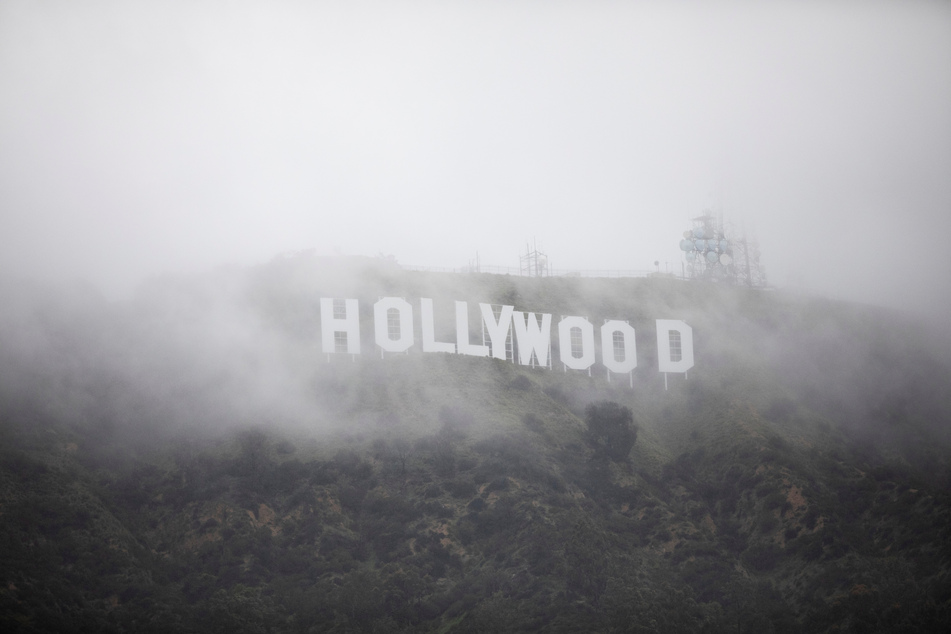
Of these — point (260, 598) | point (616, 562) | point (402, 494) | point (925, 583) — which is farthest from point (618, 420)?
point (260, 598)

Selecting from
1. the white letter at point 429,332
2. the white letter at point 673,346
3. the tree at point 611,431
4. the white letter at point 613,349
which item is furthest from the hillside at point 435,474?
the white letter at point 613,349

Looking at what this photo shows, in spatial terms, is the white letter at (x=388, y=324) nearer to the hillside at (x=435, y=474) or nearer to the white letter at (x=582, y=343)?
the hillside at (x=435, y=474)

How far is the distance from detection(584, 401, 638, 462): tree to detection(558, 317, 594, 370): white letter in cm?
938

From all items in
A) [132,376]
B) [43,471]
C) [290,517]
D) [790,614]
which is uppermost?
[132,376]

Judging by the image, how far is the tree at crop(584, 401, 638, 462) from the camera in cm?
7225

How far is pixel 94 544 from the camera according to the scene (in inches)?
2213

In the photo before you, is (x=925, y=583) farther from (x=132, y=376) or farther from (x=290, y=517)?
(x=132, y=376)

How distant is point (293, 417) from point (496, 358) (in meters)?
21.2

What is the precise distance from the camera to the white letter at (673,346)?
283 ft

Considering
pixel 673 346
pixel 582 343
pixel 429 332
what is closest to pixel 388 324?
pixel 429 332

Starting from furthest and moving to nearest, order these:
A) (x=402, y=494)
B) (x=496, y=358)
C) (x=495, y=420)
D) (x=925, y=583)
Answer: (x=496, y=358)
(x=495, y=420)
(x=402, y=494)
(x=925, y=583)

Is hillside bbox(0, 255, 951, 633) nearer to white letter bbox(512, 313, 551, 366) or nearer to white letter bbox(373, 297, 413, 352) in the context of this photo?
white letter bbox(373, 297, 413, 352)

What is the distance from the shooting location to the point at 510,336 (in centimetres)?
8394

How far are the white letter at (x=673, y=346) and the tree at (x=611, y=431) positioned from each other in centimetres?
1331
